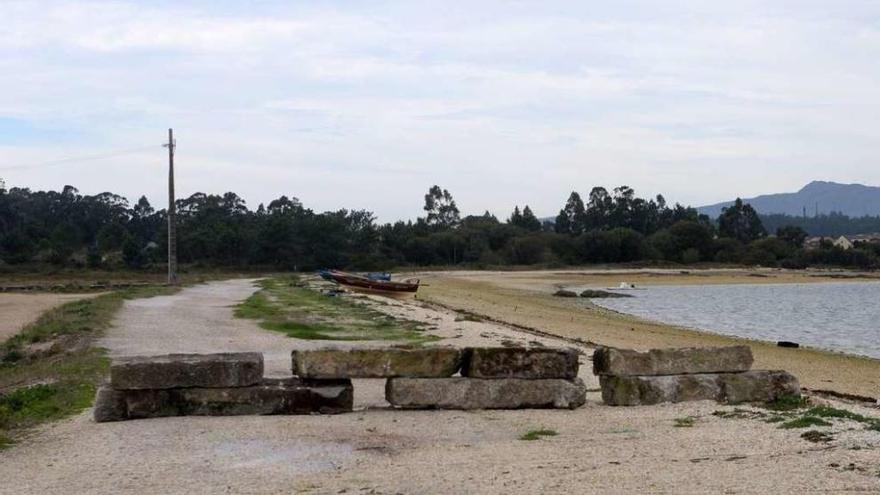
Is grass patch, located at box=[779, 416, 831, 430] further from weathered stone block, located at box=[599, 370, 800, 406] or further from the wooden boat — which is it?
the wooden boat

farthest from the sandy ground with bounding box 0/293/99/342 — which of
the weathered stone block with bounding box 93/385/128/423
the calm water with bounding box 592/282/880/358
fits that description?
the calm water with bounding box 592/282/880/358

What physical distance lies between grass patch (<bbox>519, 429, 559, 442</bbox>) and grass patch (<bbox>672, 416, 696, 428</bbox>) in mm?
1288

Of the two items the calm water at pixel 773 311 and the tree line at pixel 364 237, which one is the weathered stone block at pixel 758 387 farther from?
the tree line at pixel 364 237

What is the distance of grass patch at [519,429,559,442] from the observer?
9727 mm

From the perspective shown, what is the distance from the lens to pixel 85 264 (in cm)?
8844

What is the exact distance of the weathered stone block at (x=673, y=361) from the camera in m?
11.7

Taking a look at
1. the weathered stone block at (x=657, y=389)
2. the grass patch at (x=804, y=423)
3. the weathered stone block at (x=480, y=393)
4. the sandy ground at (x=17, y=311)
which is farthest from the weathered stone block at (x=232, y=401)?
the sandy ground at (x=17, y=311)

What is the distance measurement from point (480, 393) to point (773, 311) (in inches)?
1673

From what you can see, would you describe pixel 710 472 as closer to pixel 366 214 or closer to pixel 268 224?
pixel 268 224

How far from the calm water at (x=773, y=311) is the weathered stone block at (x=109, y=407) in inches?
904

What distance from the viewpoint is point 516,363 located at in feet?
38.2

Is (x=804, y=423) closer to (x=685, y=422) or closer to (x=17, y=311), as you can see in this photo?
(x=685, y=422)

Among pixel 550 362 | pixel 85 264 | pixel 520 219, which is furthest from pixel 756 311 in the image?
pixel 520 219

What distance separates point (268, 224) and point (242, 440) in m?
93.2
